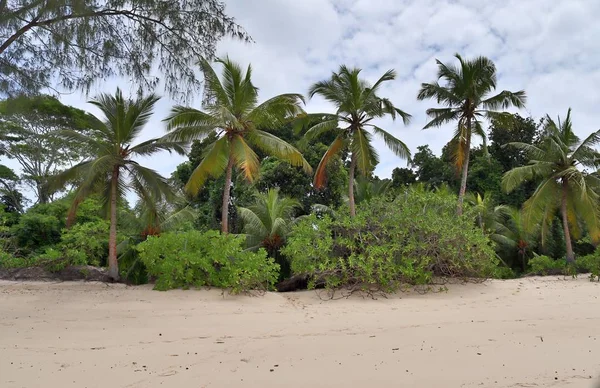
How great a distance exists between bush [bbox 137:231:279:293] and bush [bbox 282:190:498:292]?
53.1 inches

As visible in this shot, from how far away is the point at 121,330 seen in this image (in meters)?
7.29

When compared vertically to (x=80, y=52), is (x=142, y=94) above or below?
below

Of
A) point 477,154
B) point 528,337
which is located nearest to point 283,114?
point 528,337

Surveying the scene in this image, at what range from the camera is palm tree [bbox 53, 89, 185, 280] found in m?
12.9

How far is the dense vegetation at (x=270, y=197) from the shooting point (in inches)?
470

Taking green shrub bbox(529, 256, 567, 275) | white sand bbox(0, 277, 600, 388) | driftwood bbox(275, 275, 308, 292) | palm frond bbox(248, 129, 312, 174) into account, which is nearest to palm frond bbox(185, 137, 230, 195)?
palm frond bbox(248, 129, 312, 174)

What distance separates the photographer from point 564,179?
19.1 metres

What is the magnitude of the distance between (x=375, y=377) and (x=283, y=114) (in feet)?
36.5

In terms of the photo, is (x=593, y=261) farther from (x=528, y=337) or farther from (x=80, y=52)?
(x=80, y=52)

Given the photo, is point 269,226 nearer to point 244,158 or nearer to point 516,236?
point 244,158

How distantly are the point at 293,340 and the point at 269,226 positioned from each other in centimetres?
1098

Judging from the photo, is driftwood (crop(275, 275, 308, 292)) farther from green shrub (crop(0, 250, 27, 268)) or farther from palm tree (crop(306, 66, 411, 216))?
green shrub (crop(0, 250, 27, 268))

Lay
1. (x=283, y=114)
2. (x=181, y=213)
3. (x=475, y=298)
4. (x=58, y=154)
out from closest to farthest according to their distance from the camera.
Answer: (x=475, y=298)
(x=283, y=114)
(x=181, y=213)
(x=58, y=154)

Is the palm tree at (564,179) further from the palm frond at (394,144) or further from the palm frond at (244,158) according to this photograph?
the palm frond at (244,158)
